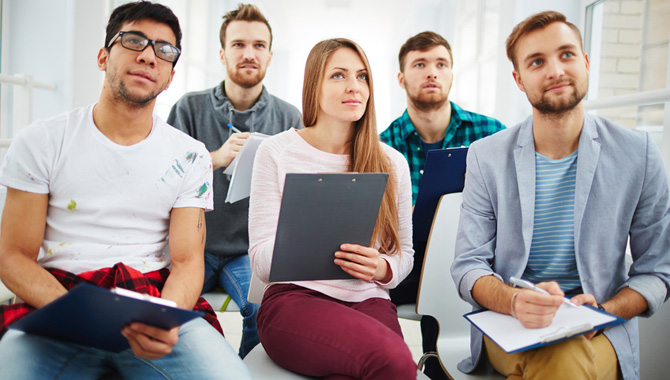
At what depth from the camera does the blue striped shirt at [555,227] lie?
1345 mm

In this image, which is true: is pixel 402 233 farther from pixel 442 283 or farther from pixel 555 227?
pixel 555 227

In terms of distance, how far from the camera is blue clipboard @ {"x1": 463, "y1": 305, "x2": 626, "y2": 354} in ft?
3.44

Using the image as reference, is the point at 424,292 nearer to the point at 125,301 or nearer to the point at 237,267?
→ the point at 237,267

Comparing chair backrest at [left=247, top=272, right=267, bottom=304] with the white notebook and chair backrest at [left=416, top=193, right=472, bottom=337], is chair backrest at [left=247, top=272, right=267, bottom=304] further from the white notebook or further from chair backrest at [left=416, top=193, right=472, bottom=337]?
chair backrest at [left=416, top=193, right=472, bottom=337]

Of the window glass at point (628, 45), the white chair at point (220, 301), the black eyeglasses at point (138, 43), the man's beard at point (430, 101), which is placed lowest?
the white chair at point (220, 301)

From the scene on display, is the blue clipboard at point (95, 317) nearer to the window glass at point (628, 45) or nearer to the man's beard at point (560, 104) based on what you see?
the man's beard at point (560, 104)

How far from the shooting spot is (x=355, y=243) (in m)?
1.29

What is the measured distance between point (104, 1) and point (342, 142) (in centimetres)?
168

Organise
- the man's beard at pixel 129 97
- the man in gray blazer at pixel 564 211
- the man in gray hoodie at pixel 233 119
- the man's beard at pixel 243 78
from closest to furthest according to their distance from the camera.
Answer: the man in gray blazer at pixel 564 211 < the man's beard at pixel 129 97 < the man in gray hoodie at pixel 233 119 < the man's beard at pixel 243 78

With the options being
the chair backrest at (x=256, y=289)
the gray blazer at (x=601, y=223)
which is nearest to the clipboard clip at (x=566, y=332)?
the gray blazer at (x=601, y=223)

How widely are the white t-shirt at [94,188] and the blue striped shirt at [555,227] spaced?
97 centimetres

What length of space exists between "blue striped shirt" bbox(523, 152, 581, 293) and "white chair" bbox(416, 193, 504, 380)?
0.30 meters

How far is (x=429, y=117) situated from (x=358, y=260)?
4.30 ft

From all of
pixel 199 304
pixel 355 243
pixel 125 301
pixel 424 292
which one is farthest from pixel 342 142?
pixel 125 301
